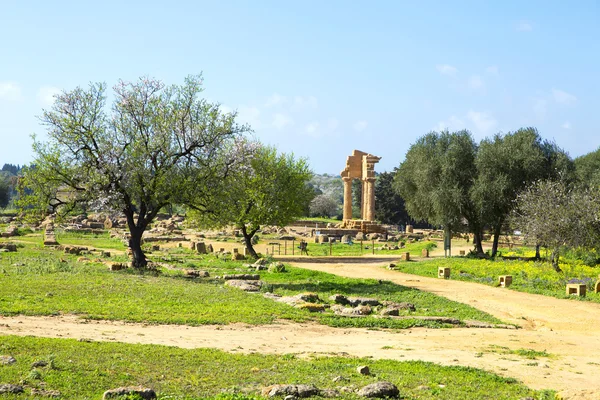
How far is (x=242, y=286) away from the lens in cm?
2697

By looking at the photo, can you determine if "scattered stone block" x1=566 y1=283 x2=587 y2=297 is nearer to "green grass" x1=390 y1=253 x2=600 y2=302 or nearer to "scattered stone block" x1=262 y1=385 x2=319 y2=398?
"green grass" x1=390 y1=253 x2=600 y2=302

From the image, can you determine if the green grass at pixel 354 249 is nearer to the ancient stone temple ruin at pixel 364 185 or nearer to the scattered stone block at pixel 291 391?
the ancient stone temple ruin at pixel 364 185

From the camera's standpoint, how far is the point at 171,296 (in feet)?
75.5

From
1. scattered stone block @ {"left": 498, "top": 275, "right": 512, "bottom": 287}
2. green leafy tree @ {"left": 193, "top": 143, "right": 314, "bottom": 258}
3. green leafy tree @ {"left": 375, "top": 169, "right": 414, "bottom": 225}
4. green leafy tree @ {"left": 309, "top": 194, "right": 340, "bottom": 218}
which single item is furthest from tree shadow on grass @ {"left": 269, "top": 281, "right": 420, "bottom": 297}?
green leafy tree @ {"left": 309, "top": 194, "right": 340, "bottom": 218}

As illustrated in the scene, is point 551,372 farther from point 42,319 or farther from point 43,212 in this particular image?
point 43,212

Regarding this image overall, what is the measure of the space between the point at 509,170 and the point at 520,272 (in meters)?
9.83

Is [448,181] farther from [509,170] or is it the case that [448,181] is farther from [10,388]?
[10,388]

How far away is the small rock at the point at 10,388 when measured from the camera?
10.6 meters

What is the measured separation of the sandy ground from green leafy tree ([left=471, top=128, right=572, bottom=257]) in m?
19.5

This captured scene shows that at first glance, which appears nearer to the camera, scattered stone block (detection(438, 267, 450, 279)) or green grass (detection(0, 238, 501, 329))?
green grass (detection(0, 238, 501, 329))

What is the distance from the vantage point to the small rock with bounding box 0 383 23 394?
10.6m

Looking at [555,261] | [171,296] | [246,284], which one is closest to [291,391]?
[171,296]

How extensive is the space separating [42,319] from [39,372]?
6532 millimetres

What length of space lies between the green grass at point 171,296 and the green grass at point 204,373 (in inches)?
185
